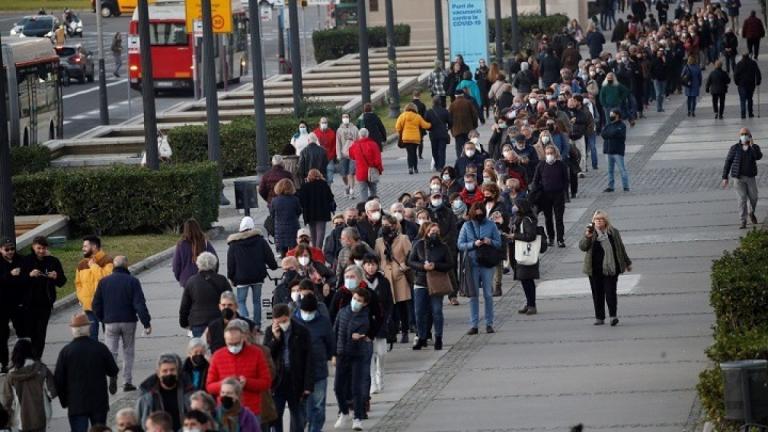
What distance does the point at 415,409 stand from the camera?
18.1 metres

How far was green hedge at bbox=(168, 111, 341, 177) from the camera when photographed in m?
38.3

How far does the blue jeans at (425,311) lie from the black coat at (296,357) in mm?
4719

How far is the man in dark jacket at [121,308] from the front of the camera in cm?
1928

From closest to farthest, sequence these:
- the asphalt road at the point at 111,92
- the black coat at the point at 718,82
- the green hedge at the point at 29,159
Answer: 1. the green hedge at the point at 29,159
2. the black coat at the point at 718,82
3. the asphalt road at the point at 111,92

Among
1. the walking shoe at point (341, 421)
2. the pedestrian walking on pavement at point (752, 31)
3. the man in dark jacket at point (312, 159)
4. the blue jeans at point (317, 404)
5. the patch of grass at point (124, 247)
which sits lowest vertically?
the walking shoe at point (341, 421)

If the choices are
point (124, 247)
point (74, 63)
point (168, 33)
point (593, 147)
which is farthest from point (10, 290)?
point (74, 63)

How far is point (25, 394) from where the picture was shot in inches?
635

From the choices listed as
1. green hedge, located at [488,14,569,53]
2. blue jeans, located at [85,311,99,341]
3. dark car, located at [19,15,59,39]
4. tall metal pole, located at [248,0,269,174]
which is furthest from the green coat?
dark car, located at [19,15,59,39]

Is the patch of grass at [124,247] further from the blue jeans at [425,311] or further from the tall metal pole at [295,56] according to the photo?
the tall metal pole at [295,56]

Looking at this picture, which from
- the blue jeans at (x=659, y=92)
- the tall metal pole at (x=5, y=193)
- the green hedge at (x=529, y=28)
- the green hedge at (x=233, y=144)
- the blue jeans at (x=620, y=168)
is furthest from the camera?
the green hedge at (x=529, y=28)

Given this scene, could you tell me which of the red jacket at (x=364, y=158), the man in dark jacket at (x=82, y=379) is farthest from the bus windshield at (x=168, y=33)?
the man in dark jacket at (x=82, y=379)

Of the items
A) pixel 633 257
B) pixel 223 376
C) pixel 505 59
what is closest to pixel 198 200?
pixel 633 257

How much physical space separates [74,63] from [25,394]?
2088 inches

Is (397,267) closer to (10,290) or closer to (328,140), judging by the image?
(10,290)
